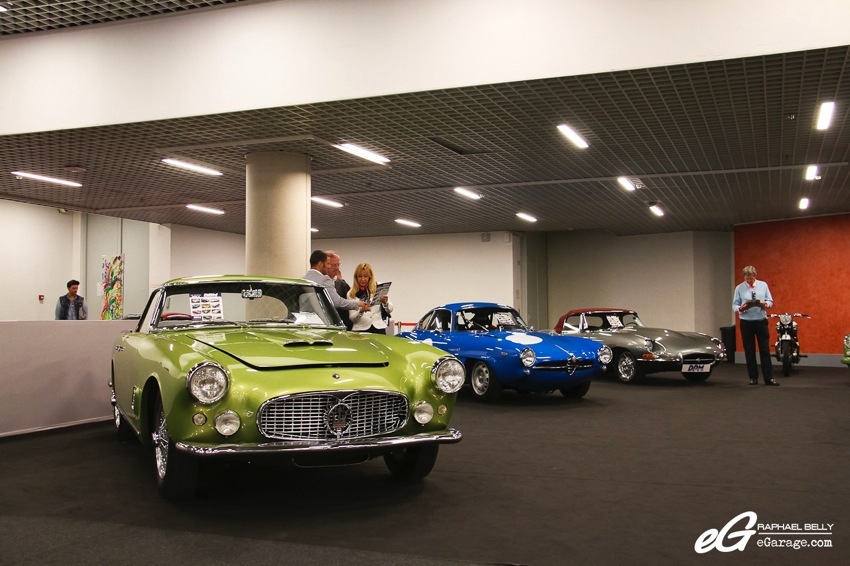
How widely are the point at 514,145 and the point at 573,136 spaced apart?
861 millimetres

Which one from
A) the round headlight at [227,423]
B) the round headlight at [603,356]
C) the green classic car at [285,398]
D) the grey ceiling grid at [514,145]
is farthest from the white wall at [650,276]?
the round headlight at [227,423]

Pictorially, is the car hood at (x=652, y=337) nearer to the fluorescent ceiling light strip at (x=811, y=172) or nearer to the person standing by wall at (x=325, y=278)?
the fluorescent ceiling light strip at (x=811, y=172)

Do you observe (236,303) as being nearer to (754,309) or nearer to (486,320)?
(486,320)

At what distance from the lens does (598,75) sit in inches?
268

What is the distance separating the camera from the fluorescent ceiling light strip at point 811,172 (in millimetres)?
11055

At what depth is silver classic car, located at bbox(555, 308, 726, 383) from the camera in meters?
10.8

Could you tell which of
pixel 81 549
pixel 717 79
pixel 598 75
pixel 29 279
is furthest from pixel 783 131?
pixel 29 279

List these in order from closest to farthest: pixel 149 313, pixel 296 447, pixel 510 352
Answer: pixel 296 447 < pixel 149 313 < pixel 510 352

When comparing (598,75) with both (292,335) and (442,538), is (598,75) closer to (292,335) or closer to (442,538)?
(292,335)

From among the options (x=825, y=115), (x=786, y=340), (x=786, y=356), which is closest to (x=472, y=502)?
(x=825, y=115)

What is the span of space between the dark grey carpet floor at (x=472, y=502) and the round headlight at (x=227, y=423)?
467mm

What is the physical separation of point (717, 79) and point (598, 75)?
1.21 meters

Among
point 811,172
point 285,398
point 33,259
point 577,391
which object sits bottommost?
point 577,391

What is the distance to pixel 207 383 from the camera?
3719 mm
